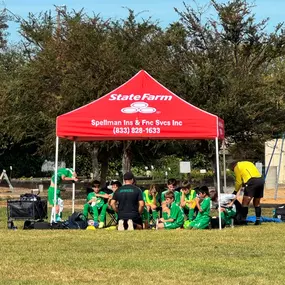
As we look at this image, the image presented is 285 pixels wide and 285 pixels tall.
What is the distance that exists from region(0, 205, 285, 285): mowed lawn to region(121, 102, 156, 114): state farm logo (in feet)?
9.26

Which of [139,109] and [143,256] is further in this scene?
[139,109]

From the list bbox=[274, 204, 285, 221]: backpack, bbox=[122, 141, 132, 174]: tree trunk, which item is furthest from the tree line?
bbox=[274, 204, 285, 221]: backpack

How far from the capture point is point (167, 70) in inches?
1144

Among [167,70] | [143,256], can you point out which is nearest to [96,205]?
[143,256]

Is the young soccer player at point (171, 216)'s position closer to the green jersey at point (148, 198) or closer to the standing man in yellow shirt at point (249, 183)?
the green jersey at point (148, 198)

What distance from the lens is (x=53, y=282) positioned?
9758mm

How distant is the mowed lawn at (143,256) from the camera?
1010cm

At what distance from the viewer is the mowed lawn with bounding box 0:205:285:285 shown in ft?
33.1

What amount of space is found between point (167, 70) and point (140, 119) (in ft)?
37.3

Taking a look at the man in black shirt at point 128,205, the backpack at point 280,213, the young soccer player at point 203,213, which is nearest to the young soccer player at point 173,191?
the young soccer player at point 203,213

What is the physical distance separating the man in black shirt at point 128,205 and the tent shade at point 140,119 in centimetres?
136

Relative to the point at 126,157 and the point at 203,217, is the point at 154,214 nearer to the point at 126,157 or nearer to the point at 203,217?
the point at 203,217

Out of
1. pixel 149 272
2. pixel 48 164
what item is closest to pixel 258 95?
pixel 149 272

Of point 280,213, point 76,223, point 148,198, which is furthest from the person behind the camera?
point 280,213
